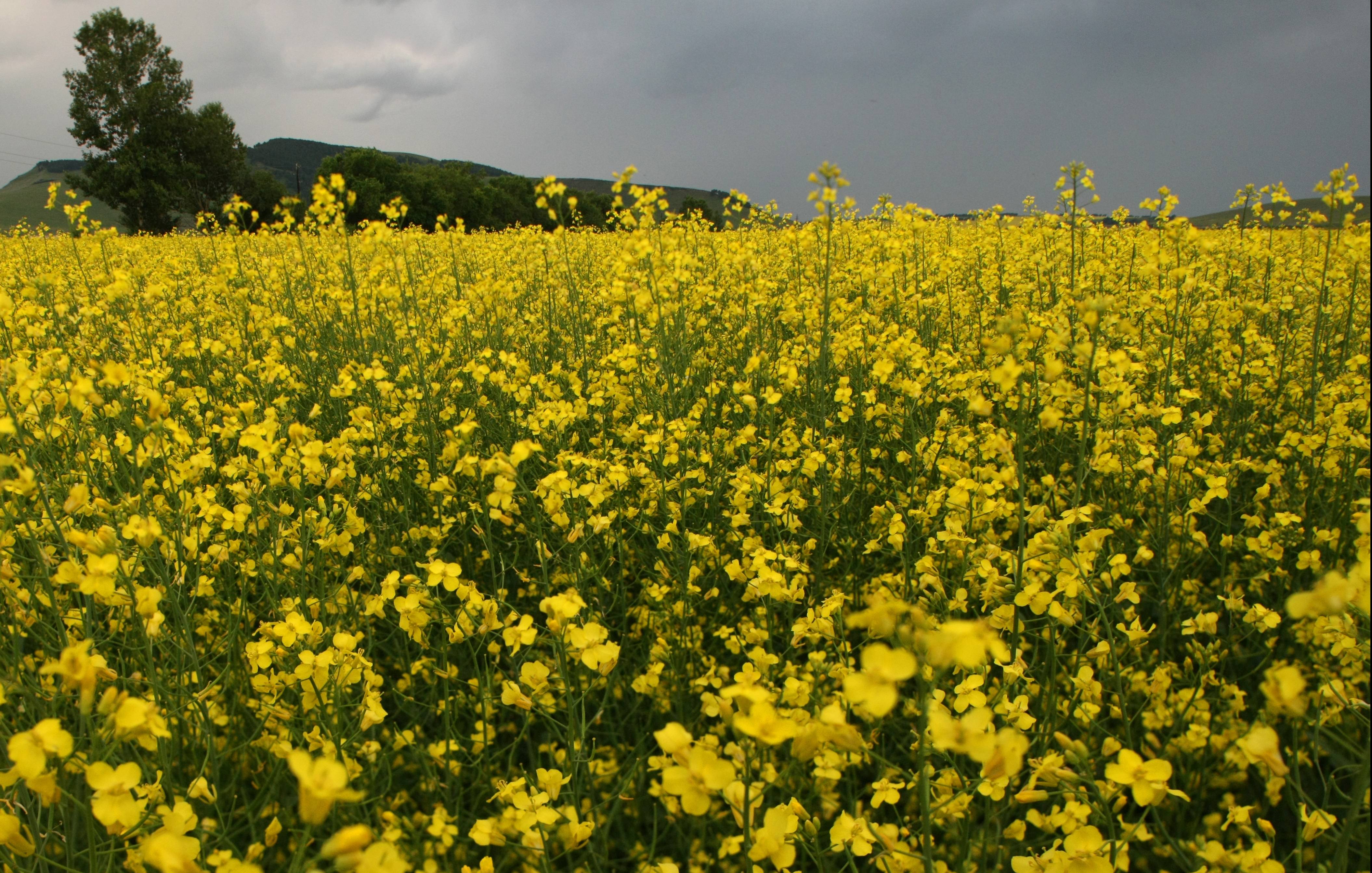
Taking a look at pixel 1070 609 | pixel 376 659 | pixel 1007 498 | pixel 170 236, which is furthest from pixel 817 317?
pixel 170 236

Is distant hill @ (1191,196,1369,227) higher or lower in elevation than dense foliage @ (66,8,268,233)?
Answer: lower

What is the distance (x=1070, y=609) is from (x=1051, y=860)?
0.73 meters

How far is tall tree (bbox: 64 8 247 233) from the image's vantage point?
3145 cm

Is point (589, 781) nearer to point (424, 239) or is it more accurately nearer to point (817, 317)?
point (817, 317)

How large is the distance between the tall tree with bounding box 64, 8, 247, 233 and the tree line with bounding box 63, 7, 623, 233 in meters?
0.04

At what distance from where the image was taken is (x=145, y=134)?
33281 millimetres

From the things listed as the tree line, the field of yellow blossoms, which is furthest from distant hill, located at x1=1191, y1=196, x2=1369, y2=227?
the tree line

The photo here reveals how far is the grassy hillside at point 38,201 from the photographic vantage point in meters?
45.0

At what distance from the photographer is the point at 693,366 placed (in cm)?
464

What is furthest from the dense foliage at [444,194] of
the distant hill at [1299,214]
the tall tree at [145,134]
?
the distant hill at [1299,214]

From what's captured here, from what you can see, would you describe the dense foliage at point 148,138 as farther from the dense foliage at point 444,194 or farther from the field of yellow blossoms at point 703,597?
the field of yellow blossoms at point 703,597

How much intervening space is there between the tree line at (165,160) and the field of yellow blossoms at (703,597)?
29.8m

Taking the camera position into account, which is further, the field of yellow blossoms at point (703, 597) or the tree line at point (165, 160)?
the tree line at point (165, 160)

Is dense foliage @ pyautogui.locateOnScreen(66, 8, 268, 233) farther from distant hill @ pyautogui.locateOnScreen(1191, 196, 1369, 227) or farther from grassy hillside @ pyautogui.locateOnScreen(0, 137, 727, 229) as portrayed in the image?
distant hill @ pyautogui.locateOnScreen(1191, 196, 1369, 227)
